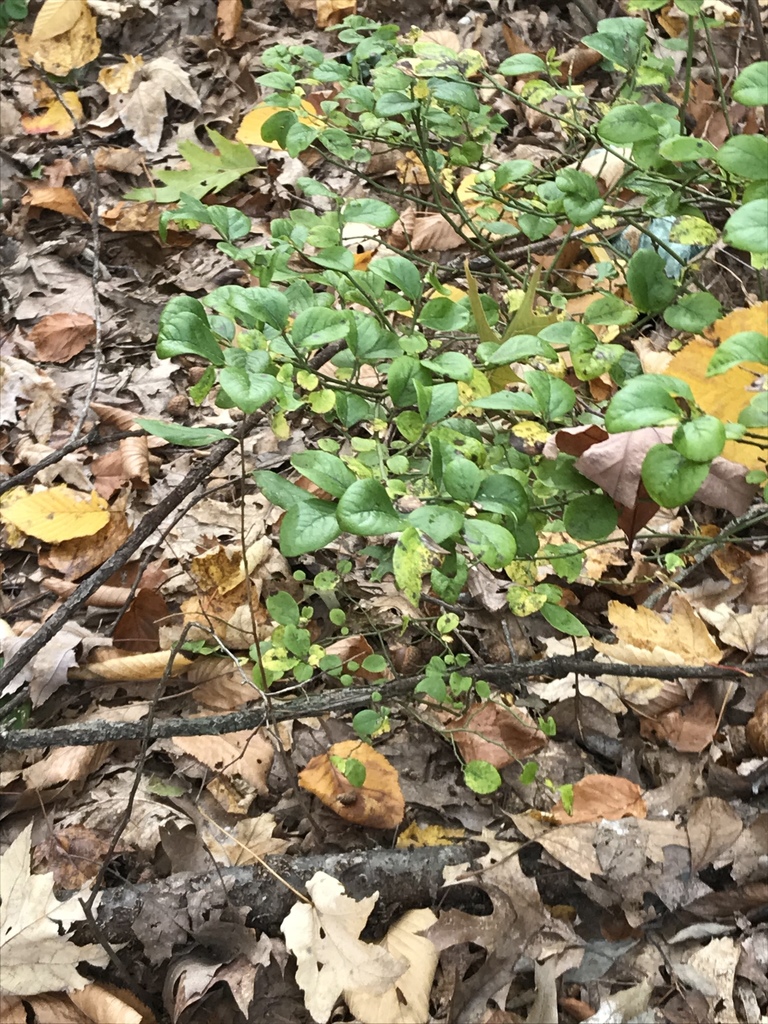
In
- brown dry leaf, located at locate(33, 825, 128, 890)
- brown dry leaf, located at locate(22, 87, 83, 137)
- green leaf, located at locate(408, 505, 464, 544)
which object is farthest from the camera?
brown dry leaf, located at locate(22, 87, 83, 137)

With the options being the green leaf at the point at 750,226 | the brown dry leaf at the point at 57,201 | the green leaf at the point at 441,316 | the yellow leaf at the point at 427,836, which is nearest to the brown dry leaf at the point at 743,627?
the yellow leaf at the point at 427,836

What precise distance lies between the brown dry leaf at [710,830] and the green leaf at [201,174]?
249 cm

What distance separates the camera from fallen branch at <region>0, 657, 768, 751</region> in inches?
57.3

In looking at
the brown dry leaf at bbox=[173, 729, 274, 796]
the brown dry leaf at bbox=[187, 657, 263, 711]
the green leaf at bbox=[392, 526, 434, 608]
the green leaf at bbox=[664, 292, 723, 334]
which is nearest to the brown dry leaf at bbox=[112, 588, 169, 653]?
the brown dry leaf at bbox=[187, 657, 263, 711]

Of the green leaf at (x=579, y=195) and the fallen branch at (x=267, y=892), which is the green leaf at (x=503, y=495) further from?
the fallen branch at (x=267, y=892)

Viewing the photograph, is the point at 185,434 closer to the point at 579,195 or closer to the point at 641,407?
the point at 641,407

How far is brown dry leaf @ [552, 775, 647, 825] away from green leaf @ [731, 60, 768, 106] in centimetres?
128

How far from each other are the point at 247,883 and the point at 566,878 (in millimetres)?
625

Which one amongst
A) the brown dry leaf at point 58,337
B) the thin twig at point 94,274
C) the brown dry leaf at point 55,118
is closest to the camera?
the thin twig at point 94,274

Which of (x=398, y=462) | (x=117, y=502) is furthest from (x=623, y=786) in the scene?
(x=117, y=502)

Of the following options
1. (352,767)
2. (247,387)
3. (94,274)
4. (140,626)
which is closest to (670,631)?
(352,767)

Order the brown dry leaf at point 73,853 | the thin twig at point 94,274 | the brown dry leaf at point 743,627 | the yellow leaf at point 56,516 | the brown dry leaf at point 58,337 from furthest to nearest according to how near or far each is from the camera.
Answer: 1. the brown dry leaf at point 58,337
2. the thin twig at point 94,274
3. the yellow leaf at point 56,516
4. the brown dry leaf at point 743,627
5. the brown dry leaf at point 73,853

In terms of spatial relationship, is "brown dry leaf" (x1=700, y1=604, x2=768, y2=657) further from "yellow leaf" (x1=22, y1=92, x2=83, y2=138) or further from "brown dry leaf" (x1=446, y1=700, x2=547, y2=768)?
"yellow leaf" (x1=22, y1=92, x2=83, y2=138)

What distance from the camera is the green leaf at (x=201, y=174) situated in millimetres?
2547
